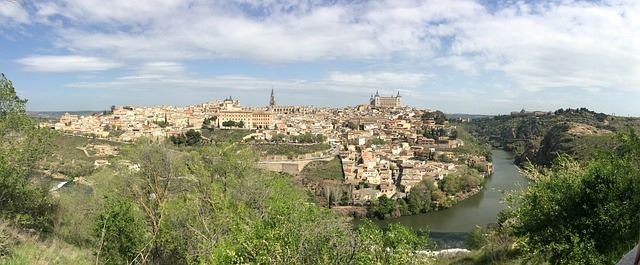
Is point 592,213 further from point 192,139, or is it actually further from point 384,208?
point 192,139

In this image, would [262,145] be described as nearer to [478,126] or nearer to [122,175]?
[122,175]

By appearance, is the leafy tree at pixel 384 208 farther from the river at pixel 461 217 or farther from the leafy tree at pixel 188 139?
the leafy tree at pixel 188 139

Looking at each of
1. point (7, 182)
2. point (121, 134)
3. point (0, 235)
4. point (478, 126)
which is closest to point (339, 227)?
point (0, 235)

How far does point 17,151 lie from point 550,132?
49.9m

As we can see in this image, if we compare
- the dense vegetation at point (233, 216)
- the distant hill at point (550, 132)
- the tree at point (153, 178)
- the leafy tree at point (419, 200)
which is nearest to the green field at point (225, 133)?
the leafy tree at point (419, 200)

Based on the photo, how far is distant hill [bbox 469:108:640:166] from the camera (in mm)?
38000

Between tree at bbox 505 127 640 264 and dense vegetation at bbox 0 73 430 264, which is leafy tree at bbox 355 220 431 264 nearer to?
dense vegetation at bbox 0 73 430 264

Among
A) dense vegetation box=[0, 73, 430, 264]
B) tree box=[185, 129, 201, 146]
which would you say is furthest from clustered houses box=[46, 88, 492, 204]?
dense vegetation box=[0, 73, 430, 264]

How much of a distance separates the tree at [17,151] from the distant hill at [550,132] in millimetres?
24822

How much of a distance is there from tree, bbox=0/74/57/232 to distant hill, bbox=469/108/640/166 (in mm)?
24822

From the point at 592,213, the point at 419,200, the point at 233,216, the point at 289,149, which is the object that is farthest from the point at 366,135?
the point at 592,213

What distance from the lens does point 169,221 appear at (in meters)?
7.43

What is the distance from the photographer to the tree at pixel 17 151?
6.62 metres

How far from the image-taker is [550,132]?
156ft
